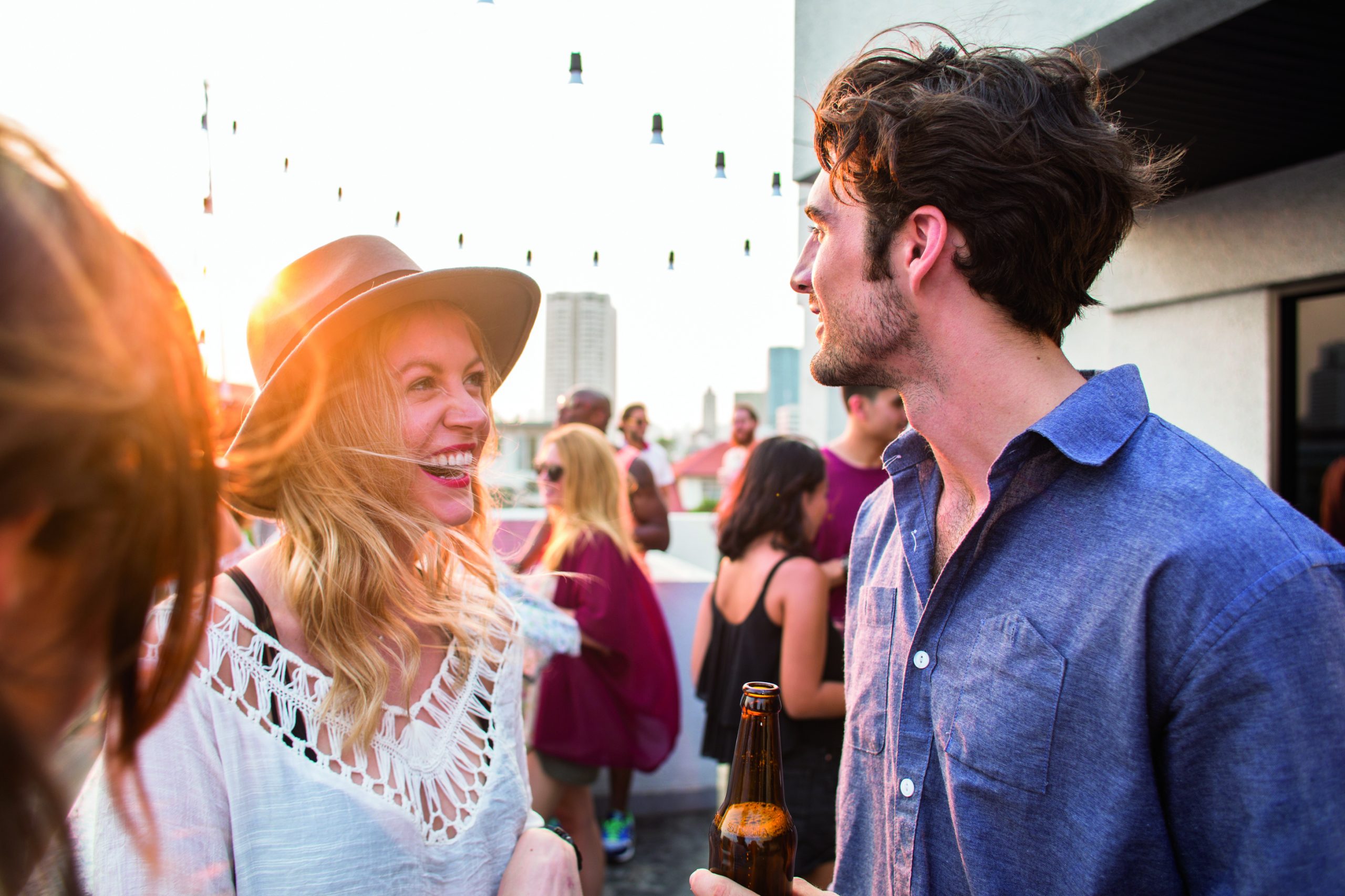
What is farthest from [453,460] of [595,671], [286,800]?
[595,671]

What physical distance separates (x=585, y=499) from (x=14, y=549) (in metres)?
3.80

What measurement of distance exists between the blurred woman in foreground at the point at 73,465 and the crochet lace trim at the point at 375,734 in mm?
901

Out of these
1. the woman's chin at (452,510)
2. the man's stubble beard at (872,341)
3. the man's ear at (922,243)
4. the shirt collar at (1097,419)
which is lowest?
the woman's chin at (452,510)

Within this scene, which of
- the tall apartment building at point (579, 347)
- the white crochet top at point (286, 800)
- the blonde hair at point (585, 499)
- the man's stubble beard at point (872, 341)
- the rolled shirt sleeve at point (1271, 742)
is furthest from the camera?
the tall apartment building at point (579, 347)

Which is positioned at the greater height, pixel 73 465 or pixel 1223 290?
pixel 1223 290

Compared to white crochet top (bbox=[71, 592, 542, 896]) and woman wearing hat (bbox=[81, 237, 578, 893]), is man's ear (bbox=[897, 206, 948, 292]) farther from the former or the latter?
white crochet top (bbox=[71, 592, 542, 896])

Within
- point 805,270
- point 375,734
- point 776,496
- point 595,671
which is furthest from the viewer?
point 595,671

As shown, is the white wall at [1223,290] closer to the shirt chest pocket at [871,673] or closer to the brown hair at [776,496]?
the brown hair at [776,496]

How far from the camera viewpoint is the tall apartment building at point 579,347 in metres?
29.7

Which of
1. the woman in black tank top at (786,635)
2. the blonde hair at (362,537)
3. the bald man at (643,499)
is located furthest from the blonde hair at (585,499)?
the blonde hair at (362,537)

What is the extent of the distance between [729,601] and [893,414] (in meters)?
1.41

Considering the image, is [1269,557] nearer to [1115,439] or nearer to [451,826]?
[1115,439]

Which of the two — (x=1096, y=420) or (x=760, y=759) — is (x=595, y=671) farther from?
(x=1096, y=420)

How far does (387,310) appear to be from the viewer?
5.63ft
